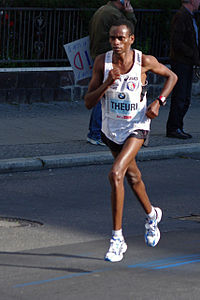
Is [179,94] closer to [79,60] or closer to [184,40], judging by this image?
[184,40]

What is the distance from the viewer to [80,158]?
9969mm

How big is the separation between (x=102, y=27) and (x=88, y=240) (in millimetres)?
4548

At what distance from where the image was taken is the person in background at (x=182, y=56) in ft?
37.4

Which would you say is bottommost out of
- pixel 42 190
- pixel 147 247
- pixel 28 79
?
pixel 28 79

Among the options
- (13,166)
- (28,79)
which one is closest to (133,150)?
(13,166)

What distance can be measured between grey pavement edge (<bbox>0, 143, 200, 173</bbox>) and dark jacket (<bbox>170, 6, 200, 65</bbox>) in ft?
4.21

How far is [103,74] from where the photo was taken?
6195 millimetres

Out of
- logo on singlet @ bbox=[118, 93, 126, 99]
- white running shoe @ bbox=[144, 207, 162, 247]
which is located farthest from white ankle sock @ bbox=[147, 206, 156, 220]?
logo on singlet @ bbox=[118, 93, 126, 99]

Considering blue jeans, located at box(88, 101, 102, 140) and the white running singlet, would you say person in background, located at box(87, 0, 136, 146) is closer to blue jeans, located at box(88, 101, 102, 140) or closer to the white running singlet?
blue jeans, located at box(88, 101, 102, 140)

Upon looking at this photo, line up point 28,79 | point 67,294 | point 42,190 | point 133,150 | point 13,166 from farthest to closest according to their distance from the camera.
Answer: point 28,79 → point 13,166 → point 42,190 → point 133,150 → point 67,294

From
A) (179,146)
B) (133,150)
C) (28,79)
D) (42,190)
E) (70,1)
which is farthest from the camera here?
(70,1)

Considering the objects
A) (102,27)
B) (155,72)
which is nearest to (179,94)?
(102,27)

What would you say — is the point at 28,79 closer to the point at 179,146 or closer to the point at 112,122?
the point at 179,146

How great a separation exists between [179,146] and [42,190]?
3.06 m
